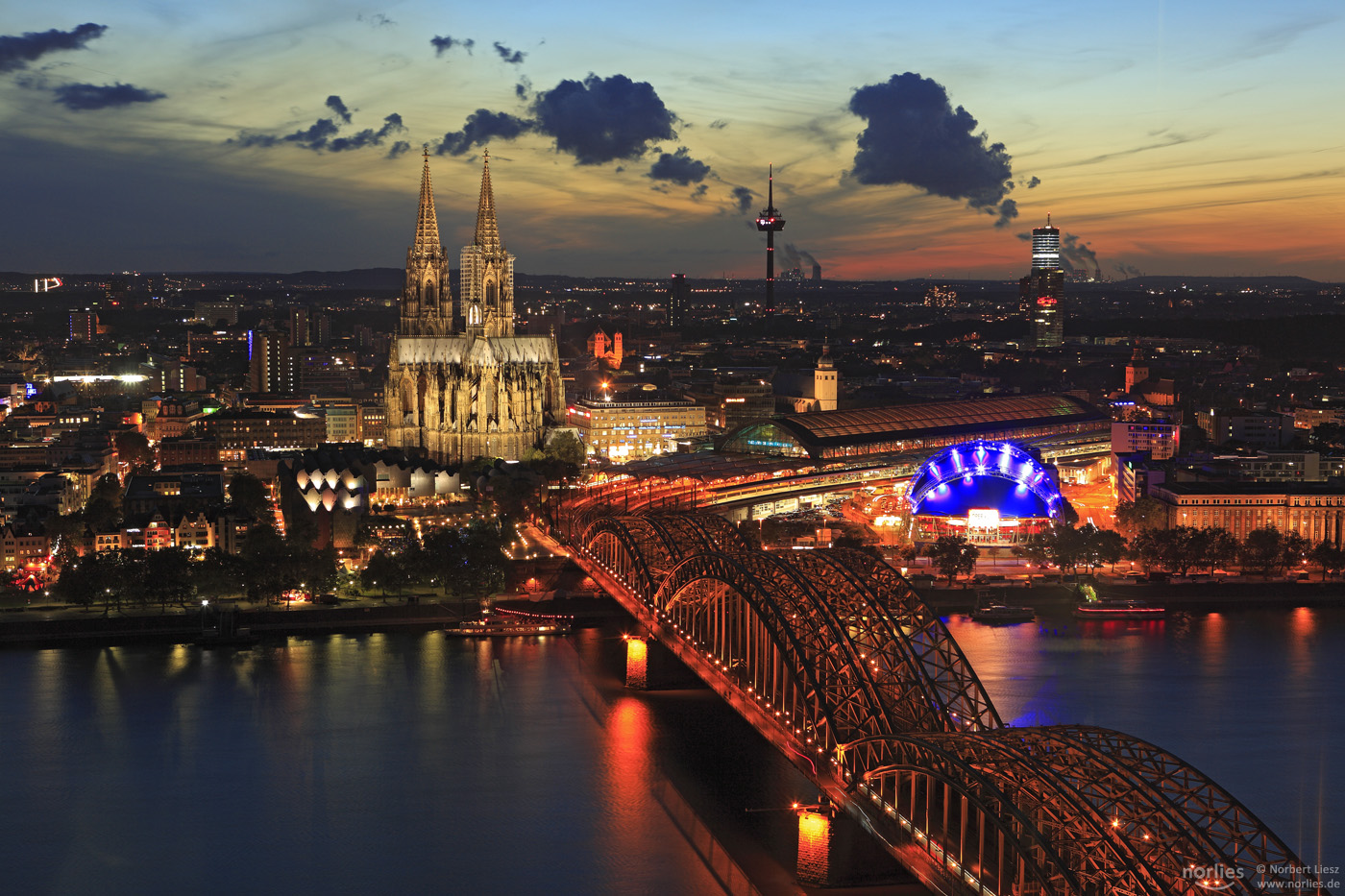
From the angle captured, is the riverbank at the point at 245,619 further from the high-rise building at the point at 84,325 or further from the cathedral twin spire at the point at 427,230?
the high-rise building at the point at 84,325

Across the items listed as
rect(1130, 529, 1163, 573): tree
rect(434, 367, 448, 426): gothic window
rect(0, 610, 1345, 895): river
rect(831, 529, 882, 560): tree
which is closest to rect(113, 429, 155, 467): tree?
rect(434, 367, 448, 426): gothic window

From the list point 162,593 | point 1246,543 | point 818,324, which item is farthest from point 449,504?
point 818,324

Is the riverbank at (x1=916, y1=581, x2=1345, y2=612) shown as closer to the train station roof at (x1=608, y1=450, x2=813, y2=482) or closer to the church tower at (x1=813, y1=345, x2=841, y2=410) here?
the train station roof at (x1=608, y1=450, x2=813, y2=482)

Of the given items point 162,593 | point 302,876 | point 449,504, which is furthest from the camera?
point 449,504

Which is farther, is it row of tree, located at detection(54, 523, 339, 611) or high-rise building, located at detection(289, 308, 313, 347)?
high-rise building, located at detection(289, 308, 313, 347)

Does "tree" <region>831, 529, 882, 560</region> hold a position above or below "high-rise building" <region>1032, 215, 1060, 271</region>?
below

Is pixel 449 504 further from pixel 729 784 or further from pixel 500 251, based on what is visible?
pixel 729 784

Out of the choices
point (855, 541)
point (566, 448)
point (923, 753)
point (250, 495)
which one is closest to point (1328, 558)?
point (855, 541)

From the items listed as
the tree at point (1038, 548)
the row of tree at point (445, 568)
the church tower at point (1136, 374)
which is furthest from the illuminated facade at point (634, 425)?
the church tower at point (1136, 374)
